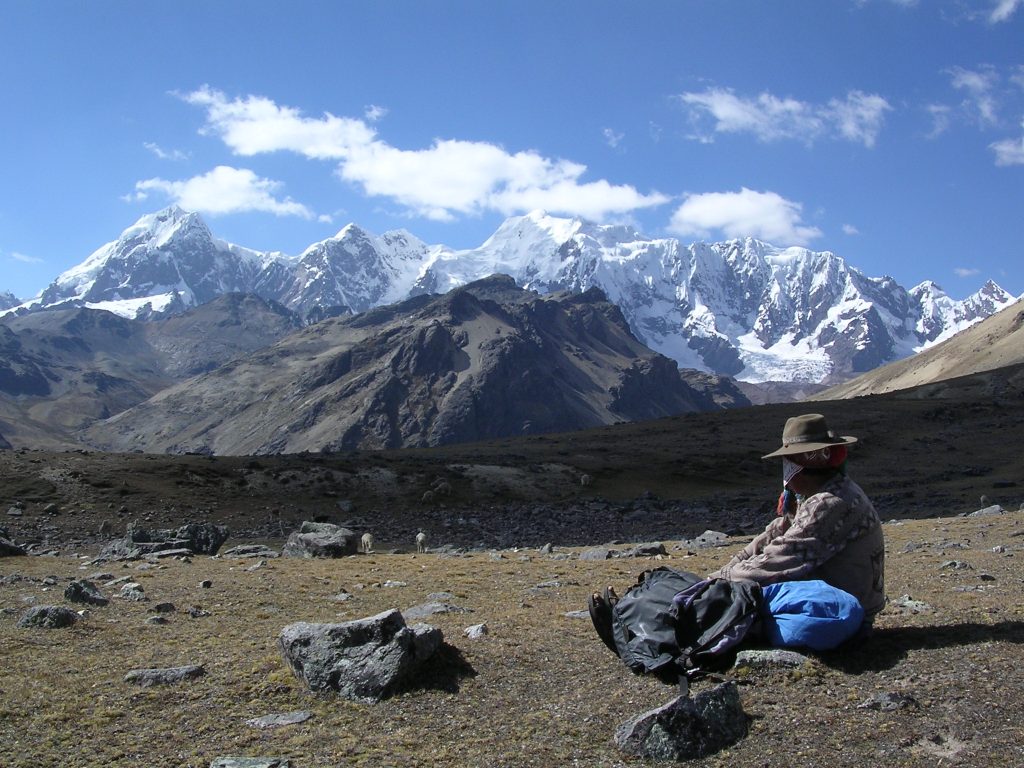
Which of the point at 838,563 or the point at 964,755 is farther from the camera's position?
the point at 838,563

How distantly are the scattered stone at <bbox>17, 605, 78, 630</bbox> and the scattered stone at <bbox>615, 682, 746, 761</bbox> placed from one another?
9.60 m

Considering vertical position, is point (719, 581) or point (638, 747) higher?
point (719, 581)

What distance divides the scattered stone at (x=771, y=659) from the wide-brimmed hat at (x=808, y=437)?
2.27 m

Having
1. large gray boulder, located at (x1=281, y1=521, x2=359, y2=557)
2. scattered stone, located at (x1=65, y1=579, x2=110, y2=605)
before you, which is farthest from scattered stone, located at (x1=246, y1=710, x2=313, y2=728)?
large gray boulder, located at (x1=281, y1=521, x2=359, y2=557)

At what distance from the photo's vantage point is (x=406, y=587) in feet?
59.3

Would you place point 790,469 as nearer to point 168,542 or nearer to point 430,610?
point 430,610

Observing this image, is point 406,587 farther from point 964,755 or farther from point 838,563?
point 964,755

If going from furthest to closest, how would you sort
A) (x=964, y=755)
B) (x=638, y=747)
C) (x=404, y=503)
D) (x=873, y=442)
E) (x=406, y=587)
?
(x=873, y=442) < (x=404, y=503) < (x=406, y=587) < (x=638, y=747) < (x=964, y=755)

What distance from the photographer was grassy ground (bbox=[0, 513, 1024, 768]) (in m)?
7.84

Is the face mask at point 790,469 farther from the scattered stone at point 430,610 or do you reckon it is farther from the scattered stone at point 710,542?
the scattered stone at point 710,542

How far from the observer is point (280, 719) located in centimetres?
915

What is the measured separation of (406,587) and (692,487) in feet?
154

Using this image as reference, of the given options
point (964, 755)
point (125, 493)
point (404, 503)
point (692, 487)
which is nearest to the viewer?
point (964, 755)

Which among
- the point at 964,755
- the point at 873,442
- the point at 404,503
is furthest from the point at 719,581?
the point at 873,442
